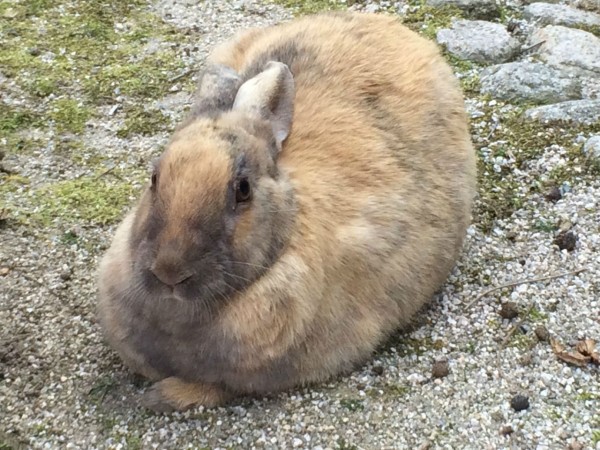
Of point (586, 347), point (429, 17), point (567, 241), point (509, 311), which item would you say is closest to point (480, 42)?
point (429, 17)

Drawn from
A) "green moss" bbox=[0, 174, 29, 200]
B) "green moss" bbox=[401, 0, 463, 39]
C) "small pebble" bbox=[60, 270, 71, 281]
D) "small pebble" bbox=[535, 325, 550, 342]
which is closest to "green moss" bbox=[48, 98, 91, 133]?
"green moss" bbox=[0, 174, 29, 200]

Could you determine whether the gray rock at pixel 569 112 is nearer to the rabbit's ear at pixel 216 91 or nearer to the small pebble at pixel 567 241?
the small pebble at pixel 567 241

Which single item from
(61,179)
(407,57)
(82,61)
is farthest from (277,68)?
(82,61)

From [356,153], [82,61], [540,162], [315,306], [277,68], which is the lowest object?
[82,61]

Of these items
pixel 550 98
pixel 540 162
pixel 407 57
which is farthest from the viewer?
pixel 550 98

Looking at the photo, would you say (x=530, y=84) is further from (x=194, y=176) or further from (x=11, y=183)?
(x=11, y=183)

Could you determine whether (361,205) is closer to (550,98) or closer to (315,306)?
(315,306)
